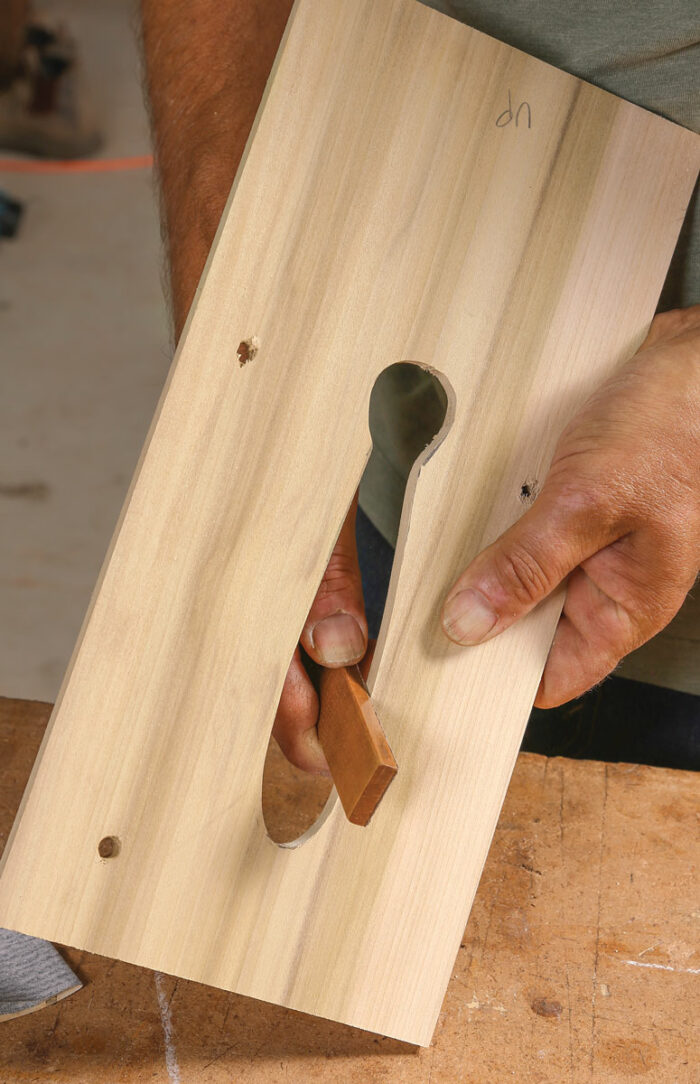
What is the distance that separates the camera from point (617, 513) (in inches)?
35.8

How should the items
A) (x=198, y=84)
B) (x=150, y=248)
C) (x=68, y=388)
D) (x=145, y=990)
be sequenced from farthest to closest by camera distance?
(x=150, y=248)
(x=68, y=388)
(x=198, y=84)
(x=145, y=990)

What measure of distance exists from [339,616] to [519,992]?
46 centimetres

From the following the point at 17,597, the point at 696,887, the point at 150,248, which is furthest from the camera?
the point at 150,248

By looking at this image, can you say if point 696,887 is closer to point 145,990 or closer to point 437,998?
point 437,998

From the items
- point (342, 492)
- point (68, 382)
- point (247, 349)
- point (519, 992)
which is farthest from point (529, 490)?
point (68, 382)

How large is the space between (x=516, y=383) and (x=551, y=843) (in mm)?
584

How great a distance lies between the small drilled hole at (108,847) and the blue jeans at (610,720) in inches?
26.8

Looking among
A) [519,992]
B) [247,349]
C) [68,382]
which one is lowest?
[519,992]

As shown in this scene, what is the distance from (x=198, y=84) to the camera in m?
1.25

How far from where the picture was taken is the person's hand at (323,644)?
952 millimetres

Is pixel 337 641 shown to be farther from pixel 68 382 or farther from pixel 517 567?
pixel 68 382

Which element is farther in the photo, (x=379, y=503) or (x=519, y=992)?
(x=379, y=503)

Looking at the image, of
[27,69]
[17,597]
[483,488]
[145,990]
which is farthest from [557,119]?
[27,69]

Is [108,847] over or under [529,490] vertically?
under
